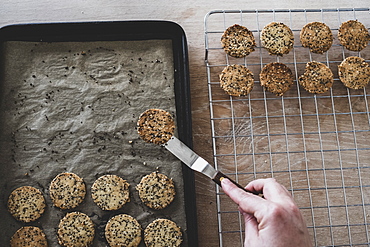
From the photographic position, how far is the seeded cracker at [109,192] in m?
1.43

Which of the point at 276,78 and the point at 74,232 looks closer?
the point at 74,232

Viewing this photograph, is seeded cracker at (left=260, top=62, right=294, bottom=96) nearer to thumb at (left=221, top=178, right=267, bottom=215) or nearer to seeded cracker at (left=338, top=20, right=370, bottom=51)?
seeded cracker at (left=338, top=20, right=370, bottom=51)

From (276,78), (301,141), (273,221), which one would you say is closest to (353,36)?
(276,78)

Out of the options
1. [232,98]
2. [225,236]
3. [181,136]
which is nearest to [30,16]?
[181,136]

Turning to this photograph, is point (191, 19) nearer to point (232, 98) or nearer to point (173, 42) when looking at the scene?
point (173, 42)

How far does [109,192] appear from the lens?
142 cm

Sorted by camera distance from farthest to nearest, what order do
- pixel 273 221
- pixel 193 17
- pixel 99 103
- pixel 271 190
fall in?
pixel 193 17
pixel 99 103
pixel 271 190
pixel 273 221

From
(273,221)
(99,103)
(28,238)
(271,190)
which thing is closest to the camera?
(273,221)

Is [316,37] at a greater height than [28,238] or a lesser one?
greater

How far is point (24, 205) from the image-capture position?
4.59 ft

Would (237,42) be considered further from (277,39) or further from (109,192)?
(109,192)

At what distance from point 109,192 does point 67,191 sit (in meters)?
0.17

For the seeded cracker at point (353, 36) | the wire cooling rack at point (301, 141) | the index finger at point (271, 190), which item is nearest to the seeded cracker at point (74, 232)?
the wire cooling rack at point (301, 141)

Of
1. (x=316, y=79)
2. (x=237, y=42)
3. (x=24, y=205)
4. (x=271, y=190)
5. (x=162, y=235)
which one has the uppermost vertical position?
(x=237, y=42)
